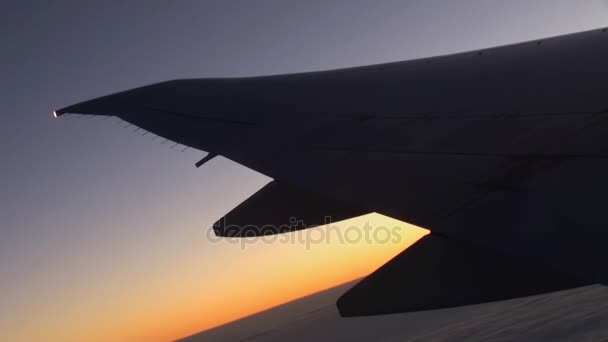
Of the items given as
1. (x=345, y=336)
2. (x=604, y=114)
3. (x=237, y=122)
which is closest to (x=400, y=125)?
(x=604, y=114)

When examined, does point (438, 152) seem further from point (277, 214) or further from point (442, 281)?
point (277, 214)

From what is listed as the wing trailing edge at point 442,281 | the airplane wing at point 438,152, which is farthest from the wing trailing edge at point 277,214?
the wing trailing edge at point 442,281

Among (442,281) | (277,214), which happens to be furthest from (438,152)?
(277,214)

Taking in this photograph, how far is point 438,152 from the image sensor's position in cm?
268

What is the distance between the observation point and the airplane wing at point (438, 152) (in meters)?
1.79

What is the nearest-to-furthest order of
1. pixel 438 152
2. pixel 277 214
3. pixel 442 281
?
pixel 442 281
pixel 438 152
pixel 277 214

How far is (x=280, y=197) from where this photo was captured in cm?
401

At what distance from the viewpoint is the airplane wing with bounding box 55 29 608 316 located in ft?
5.88

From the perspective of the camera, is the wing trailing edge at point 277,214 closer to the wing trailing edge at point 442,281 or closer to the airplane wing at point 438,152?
the airplane wing at point 438,152

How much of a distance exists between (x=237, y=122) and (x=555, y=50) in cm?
287

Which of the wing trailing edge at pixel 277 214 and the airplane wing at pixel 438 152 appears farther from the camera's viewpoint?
the wing trailing edge at pixel 277 214

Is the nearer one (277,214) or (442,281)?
(442,281)

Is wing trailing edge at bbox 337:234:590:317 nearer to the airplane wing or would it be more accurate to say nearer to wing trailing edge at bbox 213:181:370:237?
the airplane wing

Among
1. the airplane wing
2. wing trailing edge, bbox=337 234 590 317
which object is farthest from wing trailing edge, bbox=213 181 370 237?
wing trailing edge, bbox=337 234 590 317
